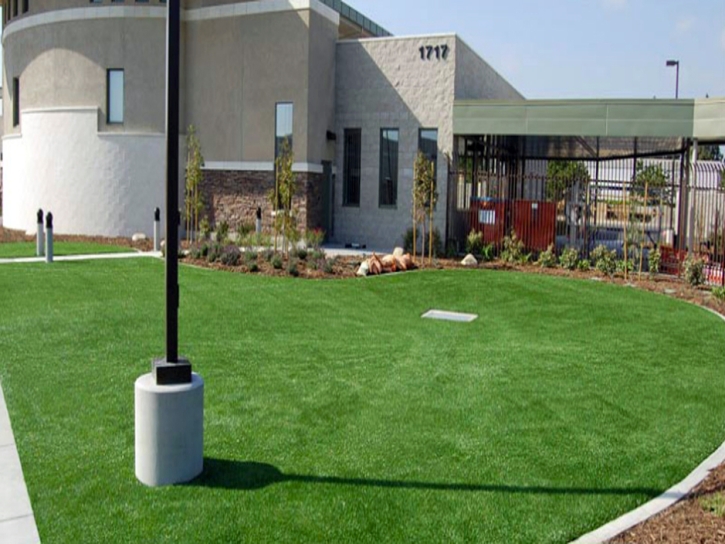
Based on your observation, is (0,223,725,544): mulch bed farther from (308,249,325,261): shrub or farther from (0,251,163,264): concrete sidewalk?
(0,251,163,264): concrete sidewalk

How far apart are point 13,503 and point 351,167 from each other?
20871mm

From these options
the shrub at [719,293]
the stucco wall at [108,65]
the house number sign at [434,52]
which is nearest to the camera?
the shrub at [719,293]

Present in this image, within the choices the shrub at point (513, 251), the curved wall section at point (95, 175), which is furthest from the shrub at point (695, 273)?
the curved wall section at point (95, 175)

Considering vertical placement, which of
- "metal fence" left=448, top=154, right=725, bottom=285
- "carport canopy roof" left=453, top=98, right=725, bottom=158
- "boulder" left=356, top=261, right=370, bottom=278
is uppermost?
"carport canopy roof" left=453, top=98, right=725, bottom=158

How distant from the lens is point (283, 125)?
24.8 meters

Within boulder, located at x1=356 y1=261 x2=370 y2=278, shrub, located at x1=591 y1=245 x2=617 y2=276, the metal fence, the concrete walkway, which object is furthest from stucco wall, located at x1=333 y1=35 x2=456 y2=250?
the concrete walkway

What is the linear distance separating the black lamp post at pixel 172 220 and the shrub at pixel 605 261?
46.9 ft

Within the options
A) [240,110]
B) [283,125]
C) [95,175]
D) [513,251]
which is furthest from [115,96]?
[513,251]

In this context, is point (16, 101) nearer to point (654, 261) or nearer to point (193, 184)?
point (193, 184)

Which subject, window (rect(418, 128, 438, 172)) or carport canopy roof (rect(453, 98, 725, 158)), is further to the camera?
window (rect(418, 128, 438, 172))

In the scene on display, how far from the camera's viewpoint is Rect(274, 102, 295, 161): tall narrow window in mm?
24594

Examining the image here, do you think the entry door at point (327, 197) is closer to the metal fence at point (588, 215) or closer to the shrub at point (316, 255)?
the metal fence at point (588, 215)

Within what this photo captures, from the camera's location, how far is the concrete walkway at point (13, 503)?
16.5ft

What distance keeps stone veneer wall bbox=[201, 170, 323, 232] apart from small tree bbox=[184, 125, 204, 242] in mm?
550
